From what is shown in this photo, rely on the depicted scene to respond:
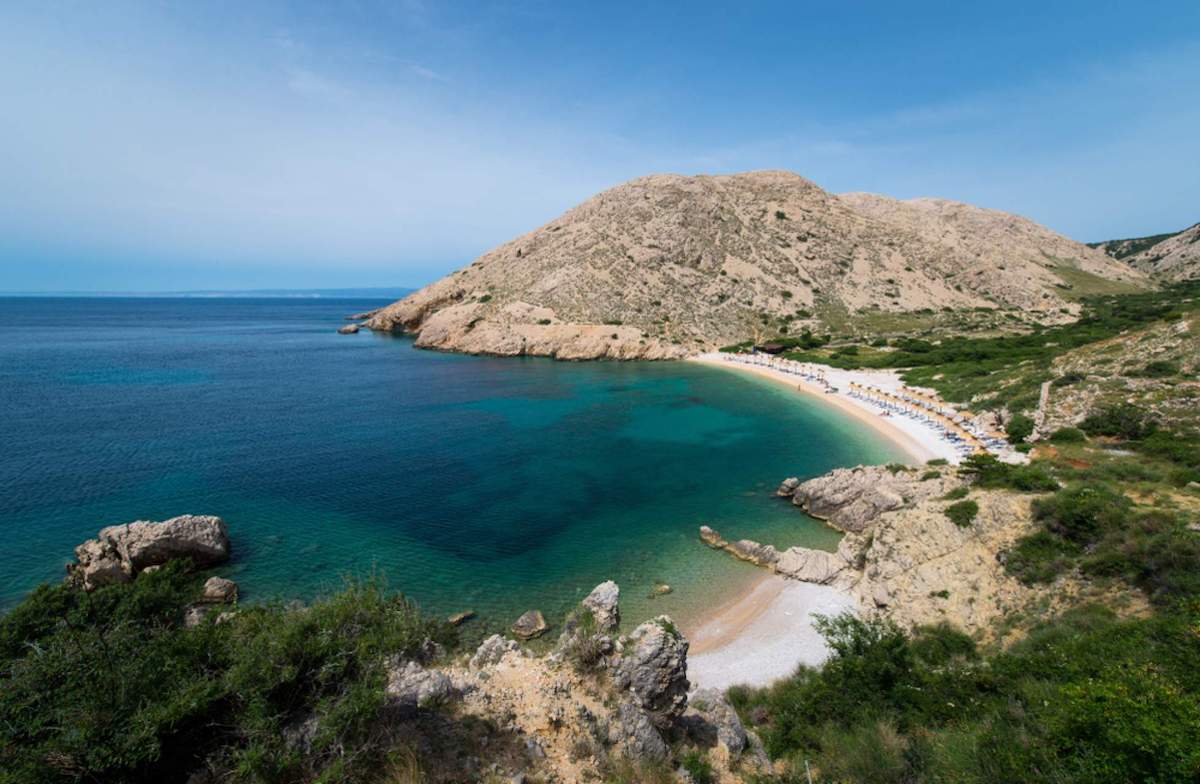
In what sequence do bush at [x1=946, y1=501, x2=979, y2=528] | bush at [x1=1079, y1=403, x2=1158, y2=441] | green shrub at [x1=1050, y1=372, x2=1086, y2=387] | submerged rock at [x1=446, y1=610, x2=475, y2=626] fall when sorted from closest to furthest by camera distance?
submerged rock at [x1=446, y1=610, x2=475, y2=626] < bush at [x1=946, y1=501, x2=979, y2=528] < bush at [x1=1079, y1=403, x2=1158, y2=441] < green shrub at [x1=1050, y1=372, x2=1086, y2=387]

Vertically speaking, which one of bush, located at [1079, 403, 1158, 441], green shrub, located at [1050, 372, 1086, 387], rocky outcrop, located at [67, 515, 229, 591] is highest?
green shrub, located at [1050, 372, 1086, 387]

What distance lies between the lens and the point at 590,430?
44688mm

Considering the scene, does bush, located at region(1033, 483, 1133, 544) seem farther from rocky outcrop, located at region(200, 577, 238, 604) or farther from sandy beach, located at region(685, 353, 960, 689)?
rocky outcrop, located at region(200, 577, 238, 604)

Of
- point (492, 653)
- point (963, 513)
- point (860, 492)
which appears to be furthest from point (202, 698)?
point (860, 492)

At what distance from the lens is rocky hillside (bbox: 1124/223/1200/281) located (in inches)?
5556

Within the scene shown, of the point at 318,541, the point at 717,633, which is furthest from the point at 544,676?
the point at 318,541

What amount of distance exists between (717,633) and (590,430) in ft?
86.7

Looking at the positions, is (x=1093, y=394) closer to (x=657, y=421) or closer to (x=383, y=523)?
(x=657, y=421)

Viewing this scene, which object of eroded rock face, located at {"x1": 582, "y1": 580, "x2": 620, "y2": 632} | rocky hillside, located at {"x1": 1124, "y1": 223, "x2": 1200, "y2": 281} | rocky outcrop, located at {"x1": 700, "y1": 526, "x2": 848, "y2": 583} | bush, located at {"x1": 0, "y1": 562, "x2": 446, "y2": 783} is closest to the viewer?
bush, located at {"x1": 0, "y1": 562, "x2": 446, "y2": 783}

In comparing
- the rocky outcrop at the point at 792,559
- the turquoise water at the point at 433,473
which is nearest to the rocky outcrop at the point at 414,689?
the turquoise water at the point at 433,473

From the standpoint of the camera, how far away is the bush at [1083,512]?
17.2 m

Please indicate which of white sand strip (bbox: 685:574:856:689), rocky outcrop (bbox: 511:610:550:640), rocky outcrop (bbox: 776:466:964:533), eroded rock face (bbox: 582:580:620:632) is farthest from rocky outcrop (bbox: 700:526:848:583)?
eroded rock face (bbox: 582:580:620:632)

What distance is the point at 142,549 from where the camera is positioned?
21.4 metres

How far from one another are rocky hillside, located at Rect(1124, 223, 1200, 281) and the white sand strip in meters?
174
